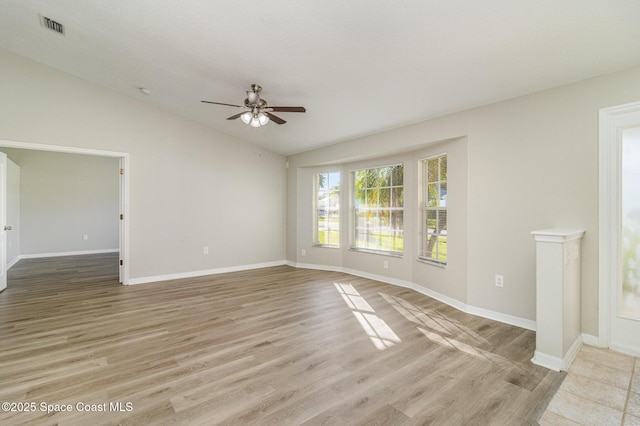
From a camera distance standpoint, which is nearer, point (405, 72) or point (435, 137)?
point (405, 72)

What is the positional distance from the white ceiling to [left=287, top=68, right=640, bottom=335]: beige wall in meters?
0.20

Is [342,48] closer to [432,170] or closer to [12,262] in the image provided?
[432,170]

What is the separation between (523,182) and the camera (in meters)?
3.17

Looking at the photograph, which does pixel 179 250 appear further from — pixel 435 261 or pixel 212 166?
pixel 435 261

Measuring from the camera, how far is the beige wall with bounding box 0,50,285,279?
4.23 metres

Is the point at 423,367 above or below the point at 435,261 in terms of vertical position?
below

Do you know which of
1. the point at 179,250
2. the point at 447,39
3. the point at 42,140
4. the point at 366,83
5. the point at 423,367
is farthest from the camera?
the point at 179,250

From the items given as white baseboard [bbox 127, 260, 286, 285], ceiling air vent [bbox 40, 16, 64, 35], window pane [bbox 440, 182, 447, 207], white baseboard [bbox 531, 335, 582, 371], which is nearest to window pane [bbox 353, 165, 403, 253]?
window pane [bbox 440, 182, 447, 207]

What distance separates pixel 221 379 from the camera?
2.17 meters

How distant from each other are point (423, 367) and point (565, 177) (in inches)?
92.9

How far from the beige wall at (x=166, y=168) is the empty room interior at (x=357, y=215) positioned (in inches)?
1.3

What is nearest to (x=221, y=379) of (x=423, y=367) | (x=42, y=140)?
(x=423, y=367)

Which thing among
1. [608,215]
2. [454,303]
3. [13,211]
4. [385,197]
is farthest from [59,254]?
[608,215]

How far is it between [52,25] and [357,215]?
5.08 metres
